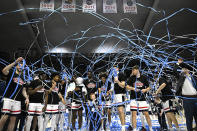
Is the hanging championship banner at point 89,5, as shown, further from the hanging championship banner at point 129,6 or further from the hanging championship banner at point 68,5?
the hanging championship banner at point 129,6

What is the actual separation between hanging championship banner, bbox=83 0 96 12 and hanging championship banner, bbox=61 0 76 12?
35 centimetres

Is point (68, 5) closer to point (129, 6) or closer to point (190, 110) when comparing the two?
point (129, 6)

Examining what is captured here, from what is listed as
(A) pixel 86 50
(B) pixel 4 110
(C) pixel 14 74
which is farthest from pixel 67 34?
(B) pixel 4 110

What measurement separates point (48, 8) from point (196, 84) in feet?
15.2

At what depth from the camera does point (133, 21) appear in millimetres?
6066

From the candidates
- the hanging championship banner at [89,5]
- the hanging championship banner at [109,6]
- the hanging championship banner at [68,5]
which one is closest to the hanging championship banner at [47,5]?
the hanging championship banner at [68,5]

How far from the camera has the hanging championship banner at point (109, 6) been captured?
4.77 metres

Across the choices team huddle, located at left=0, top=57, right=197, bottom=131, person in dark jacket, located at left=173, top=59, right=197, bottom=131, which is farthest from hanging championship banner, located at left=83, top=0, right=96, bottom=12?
person in dark jacket, located at left=173, top=59, right=197, bottom=131

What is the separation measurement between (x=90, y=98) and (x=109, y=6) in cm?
308

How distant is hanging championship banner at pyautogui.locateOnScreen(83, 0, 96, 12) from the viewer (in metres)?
4.70

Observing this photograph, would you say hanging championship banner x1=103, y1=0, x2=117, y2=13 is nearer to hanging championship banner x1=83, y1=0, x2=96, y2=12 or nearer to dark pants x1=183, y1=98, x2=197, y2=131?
hanging championship banner x1=83, y1=0, x2=96, y2=12

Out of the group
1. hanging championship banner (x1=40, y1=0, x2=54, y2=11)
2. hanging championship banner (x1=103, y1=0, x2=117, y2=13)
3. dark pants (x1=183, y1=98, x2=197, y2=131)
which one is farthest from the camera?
hanging championship banner (x1=103, y1=0, x2=117, y2=13)

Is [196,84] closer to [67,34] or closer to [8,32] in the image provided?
[67,34]

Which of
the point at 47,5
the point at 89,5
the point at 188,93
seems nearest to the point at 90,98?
the point at 188,93
